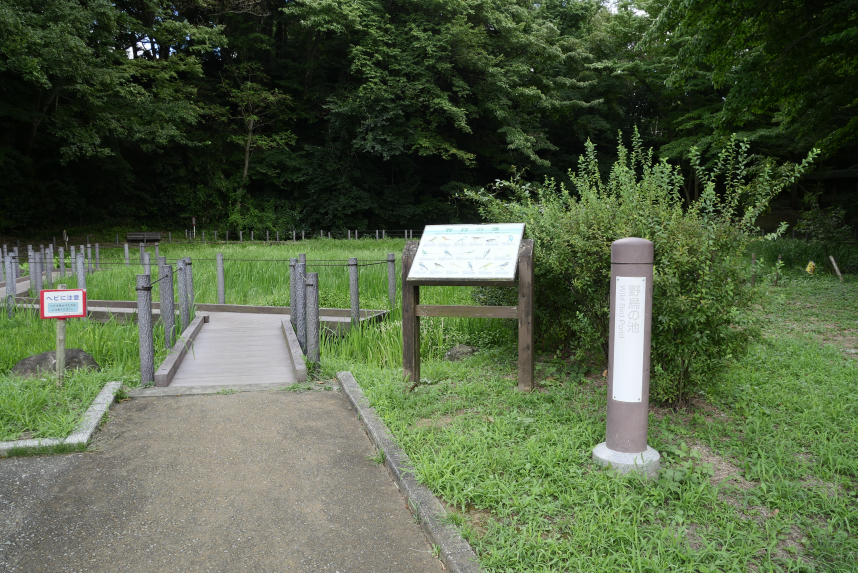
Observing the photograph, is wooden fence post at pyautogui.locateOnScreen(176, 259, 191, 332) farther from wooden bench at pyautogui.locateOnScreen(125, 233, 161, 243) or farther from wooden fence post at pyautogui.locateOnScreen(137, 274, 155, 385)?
wooden bench at pyautogui.locateOnScreen(125, 233, 161, 243)

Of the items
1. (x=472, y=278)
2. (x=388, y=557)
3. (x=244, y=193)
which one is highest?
(x=244, y=193)

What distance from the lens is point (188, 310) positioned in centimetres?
852

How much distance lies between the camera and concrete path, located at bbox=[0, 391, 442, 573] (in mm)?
2693

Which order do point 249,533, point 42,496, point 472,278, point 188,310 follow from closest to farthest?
point 249,533 → point 42,496 → point 472,278 → point 188,310

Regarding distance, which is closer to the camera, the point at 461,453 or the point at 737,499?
the point at 737,499

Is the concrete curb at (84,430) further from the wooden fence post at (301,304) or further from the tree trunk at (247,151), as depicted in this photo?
the tree trunk at (247,151)

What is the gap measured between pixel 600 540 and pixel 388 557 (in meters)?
0.99

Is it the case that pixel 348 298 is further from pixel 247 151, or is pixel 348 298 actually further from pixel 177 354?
pixel 247 151

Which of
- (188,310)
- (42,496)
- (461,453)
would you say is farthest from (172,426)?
(188,310)

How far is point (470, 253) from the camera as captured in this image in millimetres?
5012

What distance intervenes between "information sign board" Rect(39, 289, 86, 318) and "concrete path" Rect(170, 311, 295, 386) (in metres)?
1.20

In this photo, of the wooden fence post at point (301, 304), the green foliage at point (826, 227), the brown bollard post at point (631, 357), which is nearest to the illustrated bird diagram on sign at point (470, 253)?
the brown bollard post at point (631, 357)

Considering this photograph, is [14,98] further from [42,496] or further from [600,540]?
[600,540]

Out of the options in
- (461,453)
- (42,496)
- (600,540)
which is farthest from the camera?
(461,453)
